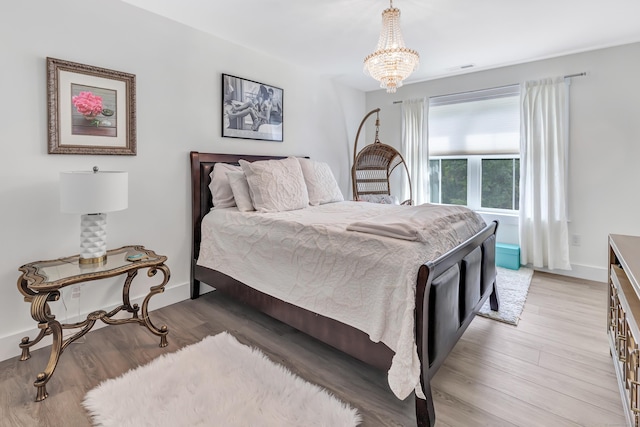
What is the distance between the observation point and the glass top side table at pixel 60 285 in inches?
64.4

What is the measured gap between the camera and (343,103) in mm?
4629

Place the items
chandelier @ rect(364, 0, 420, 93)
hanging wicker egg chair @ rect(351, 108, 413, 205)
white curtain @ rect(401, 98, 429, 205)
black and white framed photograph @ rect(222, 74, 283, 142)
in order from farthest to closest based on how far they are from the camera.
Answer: hanging wicker egg chair @ rect(351, 108, 413, 205) < white curtain @ rect(401, 98, 429, 205) < black and white framed photograph @ rect(222, 74, 283, 142) < chandelier @ rect(364, 0, 420, 93)

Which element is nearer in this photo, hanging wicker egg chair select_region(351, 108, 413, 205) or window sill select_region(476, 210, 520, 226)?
window sill select_region(476, 210, 520, 226)

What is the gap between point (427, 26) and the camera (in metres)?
2.75

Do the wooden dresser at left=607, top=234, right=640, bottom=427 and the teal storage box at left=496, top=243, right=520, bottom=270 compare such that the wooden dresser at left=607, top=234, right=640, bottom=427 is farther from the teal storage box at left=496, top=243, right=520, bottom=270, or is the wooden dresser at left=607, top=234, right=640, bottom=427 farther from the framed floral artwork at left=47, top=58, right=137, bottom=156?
the framed floral artwork at left=47, top=58, right=137, bottom=156

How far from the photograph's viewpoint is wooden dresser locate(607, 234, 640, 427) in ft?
3.84

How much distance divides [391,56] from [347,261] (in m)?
1.52

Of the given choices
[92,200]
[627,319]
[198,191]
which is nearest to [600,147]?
[627,319]

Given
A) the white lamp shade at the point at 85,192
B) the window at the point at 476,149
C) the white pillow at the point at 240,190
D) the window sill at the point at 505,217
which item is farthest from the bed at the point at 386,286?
the window at the point at 476,149

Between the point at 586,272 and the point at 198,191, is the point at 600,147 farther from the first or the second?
the point at 198,191

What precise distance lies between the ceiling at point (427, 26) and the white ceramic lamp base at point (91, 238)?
1.66m

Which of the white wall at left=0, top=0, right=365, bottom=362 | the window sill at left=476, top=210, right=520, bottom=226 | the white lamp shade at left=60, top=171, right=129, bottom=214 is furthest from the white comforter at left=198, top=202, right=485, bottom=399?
the window sill at left=476, top=210, right=520, bottom=226

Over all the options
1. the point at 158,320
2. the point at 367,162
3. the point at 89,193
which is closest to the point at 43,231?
the point at 89,193

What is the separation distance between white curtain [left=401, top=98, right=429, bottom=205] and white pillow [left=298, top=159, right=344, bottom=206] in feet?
5.15
